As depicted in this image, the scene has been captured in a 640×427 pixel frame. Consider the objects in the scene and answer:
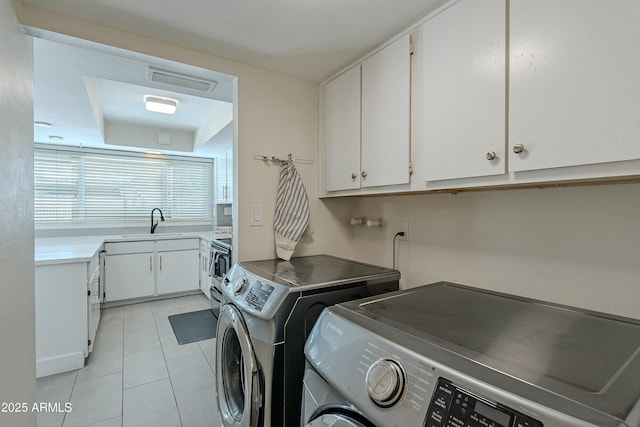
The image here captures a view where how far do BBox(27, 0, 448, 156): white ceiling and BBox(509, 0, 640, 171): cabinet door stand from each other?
49 centimetres

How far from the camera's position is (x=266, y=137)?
1847 mm

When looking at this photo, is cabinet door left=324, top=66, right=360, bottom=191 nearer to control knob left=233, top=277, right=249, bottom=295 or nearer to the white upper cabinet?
the white upper cabinet

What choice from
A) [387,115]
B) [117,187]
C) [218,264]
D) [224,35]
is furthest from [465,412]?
[117,187]

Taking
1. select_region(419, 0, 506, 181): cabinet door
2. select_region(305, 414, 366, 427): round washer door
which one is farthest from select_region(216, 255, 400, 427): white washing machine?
select_region(419, 0, 506, 181): cabinet door

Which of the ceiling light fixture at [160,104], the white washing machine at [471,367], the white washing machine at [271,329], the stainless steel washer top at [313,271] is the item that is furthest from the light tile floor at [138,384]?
the ceiling light fixture at [160,104]

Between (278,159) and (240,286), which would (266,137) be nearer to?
(278,159)

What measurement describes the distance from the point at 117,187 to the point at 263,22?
12.9 ft

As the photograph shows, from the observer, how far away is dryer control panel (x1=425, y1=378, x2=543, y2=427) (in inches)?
19.8

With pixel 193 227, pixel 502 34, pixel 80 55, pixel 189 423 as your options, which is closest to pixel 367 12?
pixel 502 34

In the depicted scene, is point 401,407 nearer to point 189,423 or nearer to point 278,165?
point 278,165

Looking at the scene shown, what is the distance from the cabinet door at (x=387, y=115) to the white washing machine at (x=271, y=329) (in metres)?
0.55

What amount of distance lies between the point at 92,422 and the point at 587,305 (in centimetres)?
261

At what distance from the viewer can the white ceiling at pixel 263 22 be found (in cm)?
124

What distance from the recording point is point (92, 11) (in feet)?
4.25
